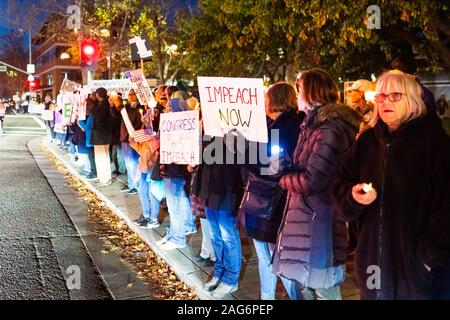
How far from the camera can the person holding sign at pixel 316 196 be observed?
124 inches

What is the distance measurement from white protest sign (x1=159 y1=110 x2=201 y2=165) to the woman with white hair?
7.72 ft

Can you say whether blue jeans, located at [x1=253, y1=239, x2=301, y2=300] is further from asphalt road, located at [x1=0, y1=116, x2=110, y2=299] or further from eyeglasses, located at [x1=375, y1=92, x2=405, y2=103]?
asphalt road, located at [x1=0, y1=116, x2=110, y2=299]

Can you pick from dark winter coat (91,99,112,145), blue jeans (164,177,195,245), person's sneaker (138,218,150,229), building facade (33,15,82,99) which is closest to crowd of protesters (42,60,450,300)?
blue jeans (164,177,195,245)

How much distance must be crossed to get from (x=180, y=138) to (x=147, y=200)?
2.09m

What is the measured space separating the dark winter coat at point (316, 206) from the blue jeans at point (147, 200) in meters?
3.76

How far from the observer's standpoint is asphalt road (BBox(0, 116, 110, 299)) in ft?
15.5

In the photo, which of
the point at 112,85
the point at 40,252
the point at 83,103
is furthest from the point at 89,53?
the point at 40,252

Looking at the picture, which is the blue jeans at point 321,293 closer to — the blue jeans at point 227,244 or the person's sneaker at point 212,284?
the blue jeans at point 227,244

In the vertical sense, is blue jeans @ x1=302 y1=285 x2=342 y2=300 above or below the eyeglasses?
below

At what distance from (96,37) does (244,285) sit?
20608 millimetres

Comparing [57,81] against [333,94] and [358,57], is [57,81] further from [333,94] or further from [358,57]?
[333,94]

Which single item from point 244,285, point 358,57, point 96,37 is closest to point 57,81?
point 96,37

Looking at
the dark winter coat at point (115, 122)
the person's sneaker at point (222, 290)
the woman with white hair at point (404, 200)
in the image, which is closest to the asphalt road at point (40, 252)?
the person's sneaker at point (222, 290)

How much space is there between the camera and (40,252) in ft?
19.4
